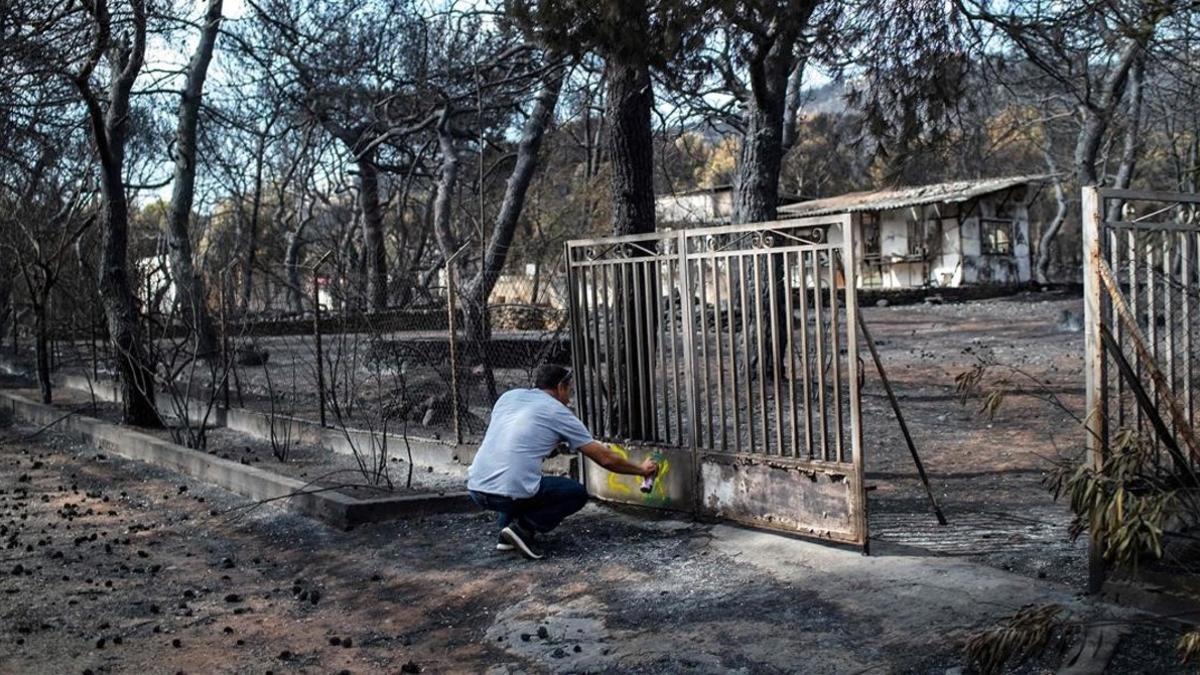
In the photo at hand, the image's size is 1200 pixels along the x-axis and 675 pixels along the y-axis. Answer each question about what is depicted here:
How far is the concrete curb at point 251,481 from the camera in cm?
878

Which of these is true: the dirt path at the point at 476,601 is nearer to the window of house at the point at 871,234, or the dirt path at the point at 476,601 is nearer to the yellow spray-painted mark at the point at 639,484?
the yellow spray-painted mark at the point at 639,484

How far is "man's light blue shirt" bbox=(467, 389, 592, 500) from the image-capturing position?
743cm

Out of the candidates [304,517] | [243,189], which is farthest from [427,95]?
[243,189]

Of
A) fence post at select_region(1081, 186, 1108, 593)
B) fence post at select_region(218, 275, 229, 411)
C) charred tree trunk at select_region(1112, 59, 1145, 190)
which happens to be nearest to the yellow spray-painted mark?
fence post at select_region(1081, 186, 1108, 593)

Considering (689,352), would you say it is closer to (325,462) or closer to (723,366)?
(723,366)

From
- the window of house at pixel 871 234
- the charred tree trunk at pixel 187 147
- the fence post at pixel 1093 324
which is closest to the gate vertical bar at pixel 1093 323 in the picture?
the fence post at pixel 1093 324

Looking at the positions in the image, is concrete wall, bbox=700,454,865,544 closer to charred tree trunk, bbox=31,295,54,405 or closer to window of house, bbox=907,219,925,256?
charred tree trunk, bbox=31,295,54,405

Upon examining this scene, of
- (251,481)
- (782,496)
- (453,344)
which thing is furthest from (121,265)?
(782,496)

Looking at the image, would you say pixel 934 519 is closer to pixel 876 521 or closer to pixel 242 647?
pixel 876 521

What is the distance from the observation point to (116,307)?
1369cm

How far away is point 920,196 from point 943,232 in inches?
73.5

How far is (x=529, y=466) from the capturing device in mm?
7457

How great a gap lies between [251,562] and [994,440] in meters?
6.68

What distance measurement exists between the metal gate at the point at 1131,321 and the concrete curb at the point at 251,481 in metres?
4.91
